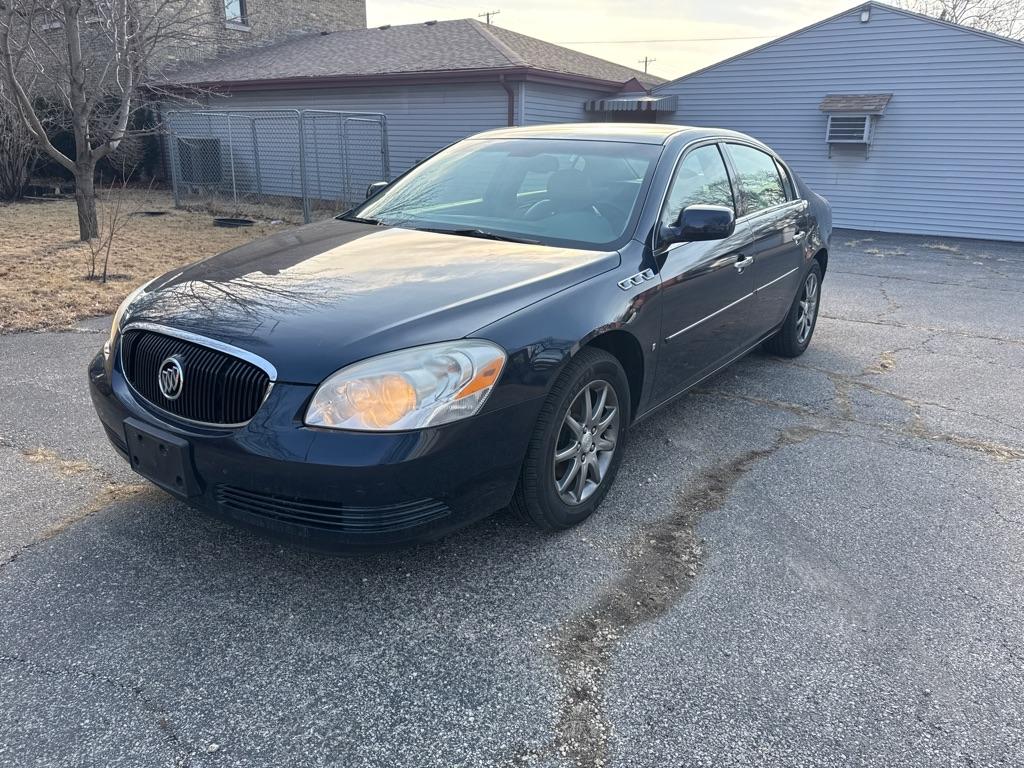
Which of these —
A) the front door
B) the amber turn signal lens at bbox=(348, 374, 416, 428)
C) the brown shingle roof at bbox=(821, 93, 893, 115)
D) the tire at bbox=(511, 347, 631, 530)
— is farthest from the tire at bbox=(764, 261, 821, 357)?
the brown shingle roof at bbox=(821, 93, 893, 115)

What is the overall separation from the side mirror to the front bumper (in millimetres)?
1365

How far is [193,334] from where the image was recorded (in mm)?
2533

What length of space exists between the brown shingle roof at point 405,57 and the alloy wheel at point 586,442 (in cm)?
1279

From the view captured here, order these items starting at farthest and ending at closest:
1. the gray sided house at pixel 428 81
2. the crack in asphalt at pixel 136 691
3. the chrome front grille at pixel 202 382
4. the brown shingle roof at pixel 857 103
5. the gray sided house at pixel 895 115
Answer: the gray sided house at pixel 428 81
the brown shingle roof at pixel 857 103
the gray sided house at pixel 895 115
the chrome front grille at pixel 202 382
the crack in asphalt at pixel 136 691

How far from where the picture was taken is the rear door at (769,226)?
4.38m

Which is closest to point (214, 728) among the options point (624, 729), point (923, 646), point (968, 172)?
point (624, 729)

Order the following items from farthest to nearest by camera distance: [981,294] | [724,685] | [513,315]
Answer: [981,294]
[513,315]
[724,685]

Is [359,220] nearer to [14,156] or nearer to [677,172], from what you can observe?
[677,172]

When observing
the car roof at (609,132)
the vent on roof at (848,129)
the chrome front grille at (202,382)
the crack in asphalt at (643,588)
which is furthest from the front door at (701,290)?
the vent on roof at (848,129)

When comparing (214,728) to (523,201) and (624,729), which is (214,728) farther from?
(523,201)

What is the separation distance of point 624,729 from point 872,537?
1635 mm

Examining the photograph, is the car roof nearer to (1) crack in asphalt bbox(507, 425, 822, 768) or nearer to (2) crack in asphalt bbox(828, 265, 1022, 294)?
(1) crack in asphalt bbox(507, 425, 822, 768)

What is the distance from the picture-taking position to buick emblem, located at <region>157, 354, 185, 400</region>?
2.51 metres

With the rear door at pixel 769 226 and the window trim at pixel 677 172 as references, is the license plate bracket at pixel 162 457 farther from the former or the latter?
the rear door at pixel 769 226
